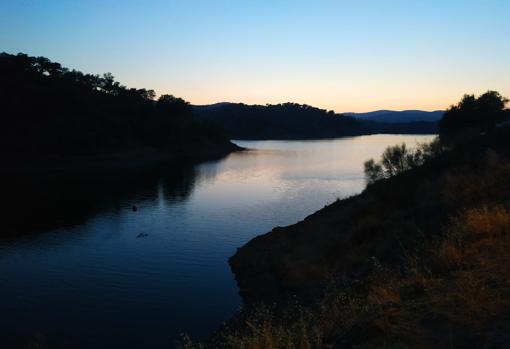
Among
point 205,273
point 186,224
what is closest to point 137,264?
point 205,273

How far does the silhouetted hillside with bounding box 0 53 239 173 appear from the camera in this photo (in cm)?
10375

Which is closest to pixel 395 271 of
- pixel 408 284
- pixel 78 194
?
pixel 408 284

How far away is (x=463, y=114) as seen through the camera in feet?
220

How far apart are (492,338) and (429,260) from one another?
5.45 m

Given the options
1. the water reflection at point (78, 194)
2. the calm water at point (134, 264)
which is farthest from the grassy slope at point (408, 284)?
the water reflection at point (78, 194)

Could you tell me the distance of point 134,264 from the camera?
32.3 m

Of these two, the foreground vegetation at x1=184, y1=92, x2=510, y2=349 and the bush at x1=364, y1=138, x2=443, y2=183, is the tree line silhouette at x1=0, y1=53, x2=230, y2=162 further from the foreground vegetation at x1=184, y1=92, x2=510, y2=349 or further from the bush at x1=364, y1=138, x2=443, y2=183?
the foreground vegetation at x1=184, y1=92, x2=510, y2=349

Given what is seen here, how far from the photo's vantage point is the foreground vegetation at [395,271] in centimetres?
698

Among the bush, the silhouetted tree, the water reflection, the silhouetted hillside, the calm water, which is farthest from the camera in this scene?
the silhouetted hillside

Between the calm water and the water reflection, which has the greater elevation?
→ the water reflection

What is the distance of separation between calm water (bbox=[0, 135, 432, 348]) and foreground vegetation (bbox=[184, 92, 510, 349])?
3.03 meters

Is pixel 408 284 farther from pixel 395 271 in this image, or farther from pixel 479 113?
pixel 479 113

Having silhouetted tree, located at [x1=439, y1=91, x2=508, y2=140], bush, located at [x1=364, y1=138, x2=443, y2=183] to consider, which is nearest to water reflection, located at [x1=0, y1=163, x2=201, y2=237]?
bush, located at [x1=364, y1=138, x2=443, y2=183]

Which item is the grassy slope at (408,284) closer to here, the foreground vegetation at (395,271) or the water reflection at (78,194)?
the foreground vegetation at (395,271)
